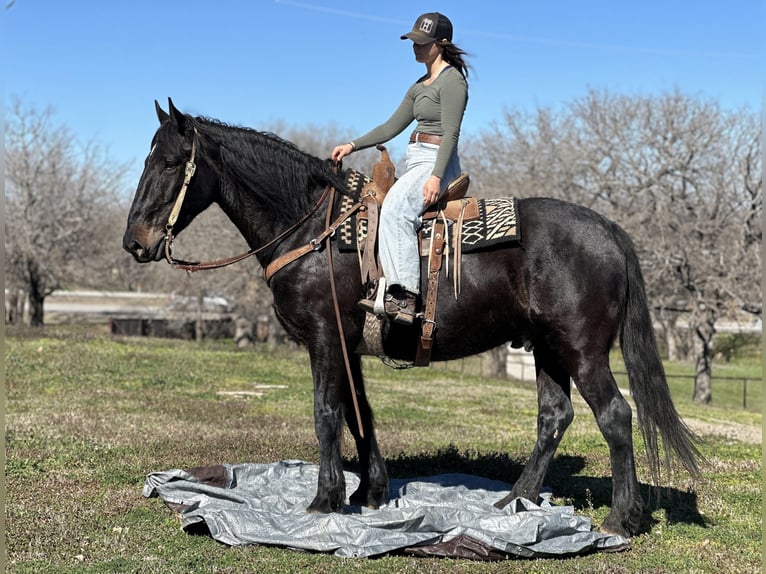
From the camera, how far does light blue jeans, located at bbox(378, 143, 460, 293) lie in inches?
230

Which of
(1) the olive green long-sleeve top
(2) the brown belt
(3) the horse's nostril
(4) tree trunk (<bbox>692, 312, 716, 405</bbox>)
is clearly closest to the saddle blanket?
(1) the olive green long-sleeve top

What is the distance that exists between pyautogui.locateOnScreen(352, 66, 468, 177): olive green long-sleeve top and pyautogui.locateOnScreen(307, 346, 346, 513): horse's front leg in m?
1.66

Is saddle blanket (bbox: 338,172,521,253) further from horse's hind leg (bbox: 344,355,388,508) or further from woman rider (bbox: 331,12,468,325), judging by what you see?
horse's hind leg (bbox: 344,355,388,508)

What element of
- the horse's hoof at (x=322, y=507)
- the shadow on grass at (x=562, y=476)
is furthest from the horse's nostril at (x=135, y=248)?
the shadow on grass at (x=562, y=476)

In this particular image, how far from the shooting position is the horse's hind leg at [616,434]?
5914mm

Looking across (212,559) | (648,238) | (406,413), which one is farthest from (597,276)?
(648,238)

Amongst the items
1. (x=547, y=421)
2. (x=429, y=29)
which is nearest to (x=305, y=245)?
(x=429, y=29)

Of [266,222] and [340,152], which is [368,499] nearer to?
[266,222]

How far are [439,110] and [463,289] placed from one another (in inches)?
53.8

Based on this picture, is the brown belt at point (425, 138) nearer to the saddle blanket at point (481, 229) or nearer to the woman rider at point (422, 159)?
the woman rider at point (422, 159)

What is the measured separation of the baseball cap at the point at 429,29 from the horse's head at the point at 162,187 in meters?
1.83

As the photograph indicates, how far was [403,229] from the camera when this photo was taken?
5.87m

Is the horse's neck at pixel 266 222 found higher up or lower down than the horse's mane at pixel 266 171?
lower down

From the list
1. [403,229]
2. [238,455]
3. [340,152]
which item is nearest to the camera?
[403,229]
